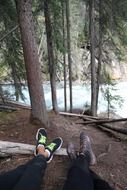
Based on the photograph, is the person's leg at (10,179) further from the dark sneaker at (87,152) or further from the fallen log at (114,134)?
the fallen log at (114,134)

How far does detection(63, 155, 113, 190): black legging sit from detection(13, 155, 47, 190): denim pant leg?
12.1 inches

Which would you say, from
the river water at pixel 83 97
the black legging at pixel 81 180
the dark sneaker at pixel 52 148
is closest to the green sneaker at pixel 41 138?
the dark sneaker at pixel 52 148

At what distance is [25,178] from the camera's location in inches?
133

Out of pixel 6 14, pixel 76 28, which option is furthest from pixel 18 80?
pixel 76 28

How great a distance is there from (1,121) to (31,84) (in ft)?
5.93

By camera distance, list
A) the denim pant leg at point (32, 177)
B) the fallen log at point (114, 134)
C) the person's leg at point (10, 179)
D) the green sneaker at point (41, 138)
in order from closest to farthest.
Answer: the denim pant leg at point (32, 177) < the person's leg at point (10, 179) < the green sneaker at point (41, 138) < the fallen log at point (114, 134)

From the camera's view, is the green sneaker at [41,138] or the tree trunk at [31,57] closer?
the green sneaker at [41,138]

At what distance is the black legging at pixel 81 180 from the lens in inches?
131

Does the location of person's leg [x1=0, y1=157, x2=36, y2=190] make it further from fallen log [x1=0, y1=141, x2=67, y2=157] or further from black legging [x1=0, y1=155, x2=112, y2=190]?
fallen log [x1=0, y1=141, x2=67, y2=157]

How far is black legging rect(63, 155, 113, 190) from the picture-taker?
3336mm

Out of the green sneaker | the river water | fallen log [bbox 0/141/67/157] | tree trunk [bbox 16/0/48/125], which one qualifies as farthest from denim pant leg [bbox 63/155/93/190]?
the river water

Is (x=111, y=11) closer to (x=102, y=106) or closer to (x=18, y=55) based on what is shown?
(x=18, y=55)

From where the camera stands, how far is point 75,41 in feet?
76.7

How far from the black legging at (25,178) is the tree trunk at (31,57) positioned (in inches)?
95.0
